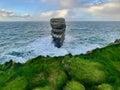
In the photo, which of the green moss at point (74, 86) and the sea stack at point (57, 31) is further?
the sea stack at point (57, 31)

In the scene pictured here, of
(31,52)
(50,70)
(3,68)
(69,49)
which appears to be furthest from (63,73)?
(69,49)

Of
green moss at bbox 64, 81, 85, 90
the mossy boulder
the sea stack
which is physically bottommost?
the sea stack

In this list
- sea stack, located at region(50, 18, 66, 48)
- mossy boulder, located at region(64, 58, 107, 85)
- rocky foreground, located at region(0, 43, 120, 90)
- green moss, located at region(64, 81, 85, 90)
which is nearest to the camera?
green moss, located at region(64, 81, 85, 90)

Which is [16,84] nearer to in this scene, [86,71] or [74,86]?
[74,86]

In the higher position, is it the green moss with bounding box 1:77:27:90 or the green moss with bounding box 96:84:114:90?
the green moss with bounding box 1:77:27:90

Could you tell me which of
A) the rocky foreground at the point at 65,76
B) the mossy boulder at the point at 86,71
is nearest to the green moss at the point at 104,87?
the rocky foreground at the point at 65,76

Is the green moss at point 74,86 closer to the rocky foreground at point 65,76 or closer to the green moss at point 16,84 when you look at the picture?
the rocky foreground at point 65,76

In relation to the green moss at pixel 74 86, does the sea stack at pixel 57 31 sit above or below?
below

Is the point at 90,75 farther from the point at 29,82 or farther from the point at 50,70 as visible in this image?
the point at 29,82

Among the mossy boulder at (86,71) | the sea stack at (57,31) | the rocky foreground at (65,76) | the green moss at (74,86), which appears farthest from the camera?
the sea stack at (57,31)

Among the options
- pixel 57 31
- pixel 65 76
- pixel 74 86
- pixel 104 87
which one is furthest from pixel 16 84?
pixel 57 31

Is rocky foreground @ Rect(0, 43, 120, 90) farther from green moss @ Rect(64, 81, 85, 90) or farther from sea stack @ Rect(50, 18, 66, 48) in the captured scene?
sea stack @ Rect(50, 18, 66, 48)

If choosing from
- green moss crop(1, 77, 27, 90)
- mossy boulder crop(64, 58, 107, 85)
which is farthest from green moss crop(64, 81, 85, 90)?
green moss crop(1, 77, 27, 90)

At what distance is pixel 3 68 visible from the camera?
995 cm
